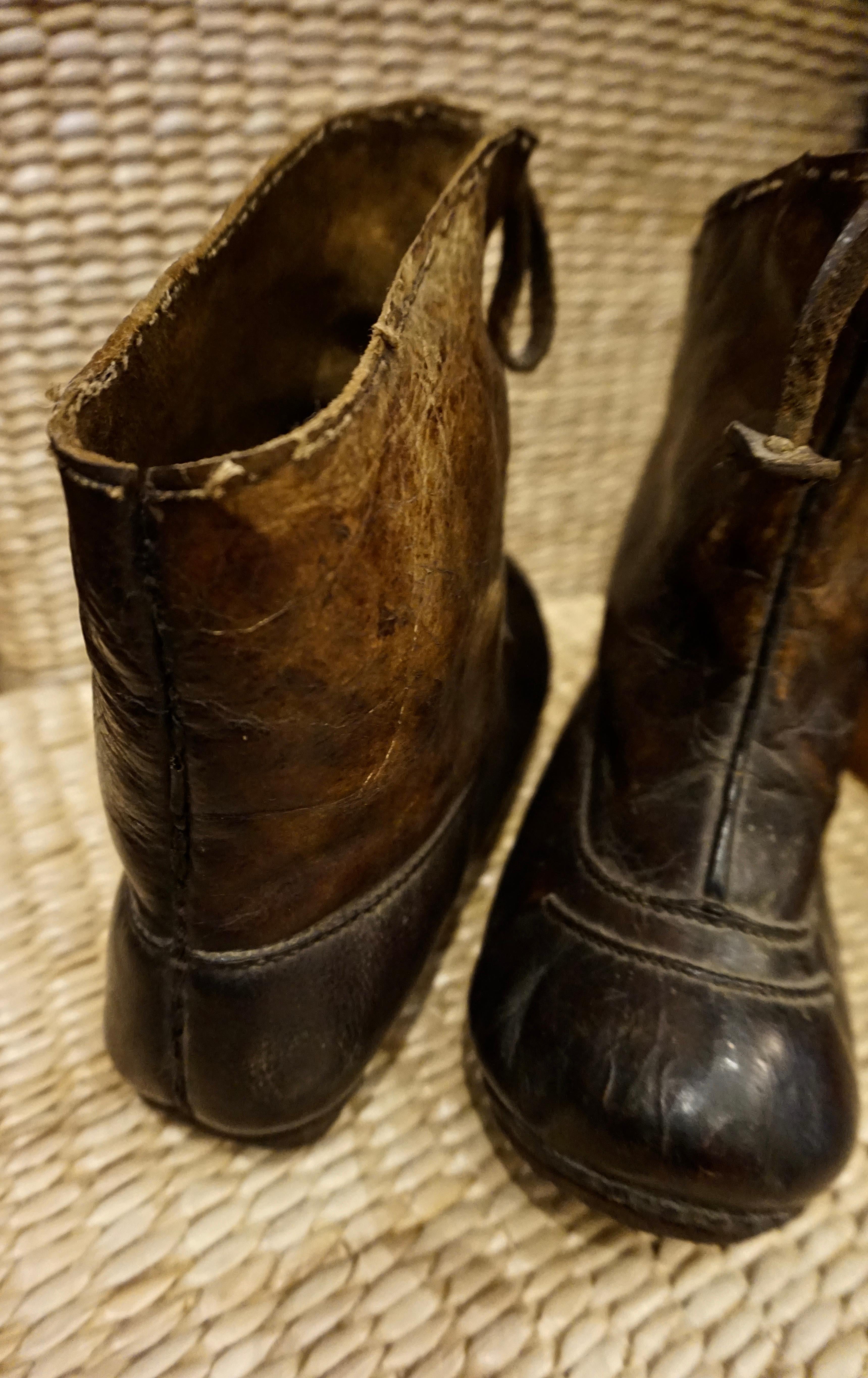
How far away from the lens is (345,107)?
68 centimetres

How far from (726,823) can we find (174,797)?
0.96ft

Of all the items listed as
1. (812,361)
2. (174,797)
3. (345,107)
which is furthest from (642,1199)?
(345,107)

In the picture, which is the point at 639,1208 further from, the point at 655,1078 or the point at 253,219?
the point at 253,219

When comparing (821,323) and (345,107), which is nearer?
(821,323)

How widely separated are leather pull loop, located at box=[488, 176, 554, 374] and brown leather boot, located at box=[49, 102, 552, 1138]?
0.01m

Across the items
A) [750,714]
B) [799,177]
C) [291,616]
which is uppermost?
[799,177]

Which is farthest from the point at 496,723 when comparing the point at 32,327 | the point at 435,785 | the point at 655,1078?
the point at 32,327

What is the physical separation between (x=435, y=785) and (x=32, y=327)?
18.2 inches

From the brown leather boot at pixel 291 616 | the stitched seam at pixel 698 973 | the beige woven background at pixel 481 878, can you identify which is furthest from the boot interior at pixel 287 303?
the stitched seam at pixel 698 973

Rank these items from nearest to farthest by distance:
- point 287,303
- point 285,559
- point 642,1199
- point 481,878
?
point 285,559
point 642,1199
point 287,303
point 481,878

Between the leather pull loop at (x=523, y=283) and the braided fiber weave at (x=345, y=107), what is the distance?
0.15m

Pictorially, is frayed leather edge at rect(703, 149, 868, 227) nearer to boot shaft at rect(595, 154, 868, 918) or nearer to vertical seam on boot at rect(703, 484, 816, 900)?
boot shaft at rect(595, 154, 868, 918)

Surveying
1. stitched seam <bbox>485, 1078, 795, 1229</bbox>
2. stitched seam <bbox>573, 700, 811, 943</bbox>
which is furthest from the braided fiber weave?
stitched seam <bbox>485, 1078, 795, 1229</bbox>

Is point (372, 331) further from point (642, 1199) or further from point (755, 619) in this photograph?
point (642, 1199)
